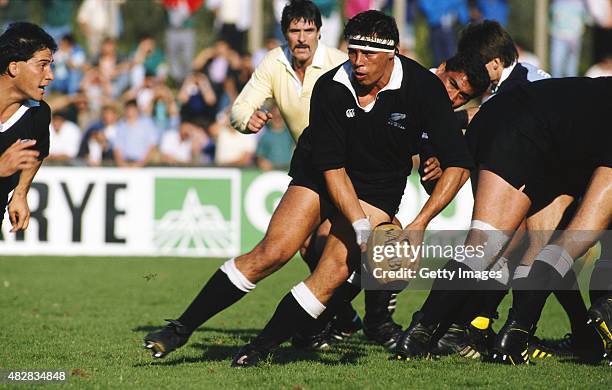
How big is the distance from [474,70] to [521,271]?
1490 millimetres

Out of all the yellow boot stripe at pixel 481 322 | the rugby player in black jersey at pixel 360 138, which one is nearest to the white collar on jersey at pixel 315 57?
the rugby player in black jersey at pixel 360 138

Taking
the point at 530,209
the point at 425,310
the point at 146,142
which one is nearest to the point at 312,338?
the point at 425,310

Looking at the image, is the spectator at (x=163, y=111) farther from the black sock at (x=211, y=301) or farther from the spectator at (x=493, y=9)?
the black sock at (x=211, y=301)

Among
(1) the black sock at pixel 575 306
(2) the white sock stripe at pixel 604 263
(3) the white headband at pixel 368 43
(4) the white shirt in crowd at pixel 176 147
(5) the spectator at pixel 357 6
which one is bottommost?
(1) the black sock at pixel 575 306

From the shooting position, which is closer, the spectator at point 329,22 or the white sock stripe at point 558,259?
the white sock stripe at point 558,259

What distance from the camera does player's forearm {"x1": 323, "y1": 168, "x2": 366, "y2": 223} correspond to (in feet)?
22.1

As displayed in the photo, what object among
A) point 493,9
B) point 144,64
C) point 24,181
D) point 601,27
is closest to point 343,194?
point 24,181

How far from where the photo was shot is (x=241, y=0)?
19.6 metres

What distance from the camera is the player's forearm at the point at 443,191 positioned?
6.78 m

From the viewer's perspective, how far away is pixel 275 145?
17.0 m

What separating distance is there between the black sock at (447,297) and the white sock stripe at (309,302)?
2.34 ft

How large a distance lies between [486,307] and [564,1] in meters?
12.9

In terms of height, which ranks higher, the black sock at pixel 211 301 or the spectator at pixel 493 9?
the spectator at pixel 493 9

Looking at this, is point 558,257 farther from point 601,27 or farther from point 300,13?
point 601,27
